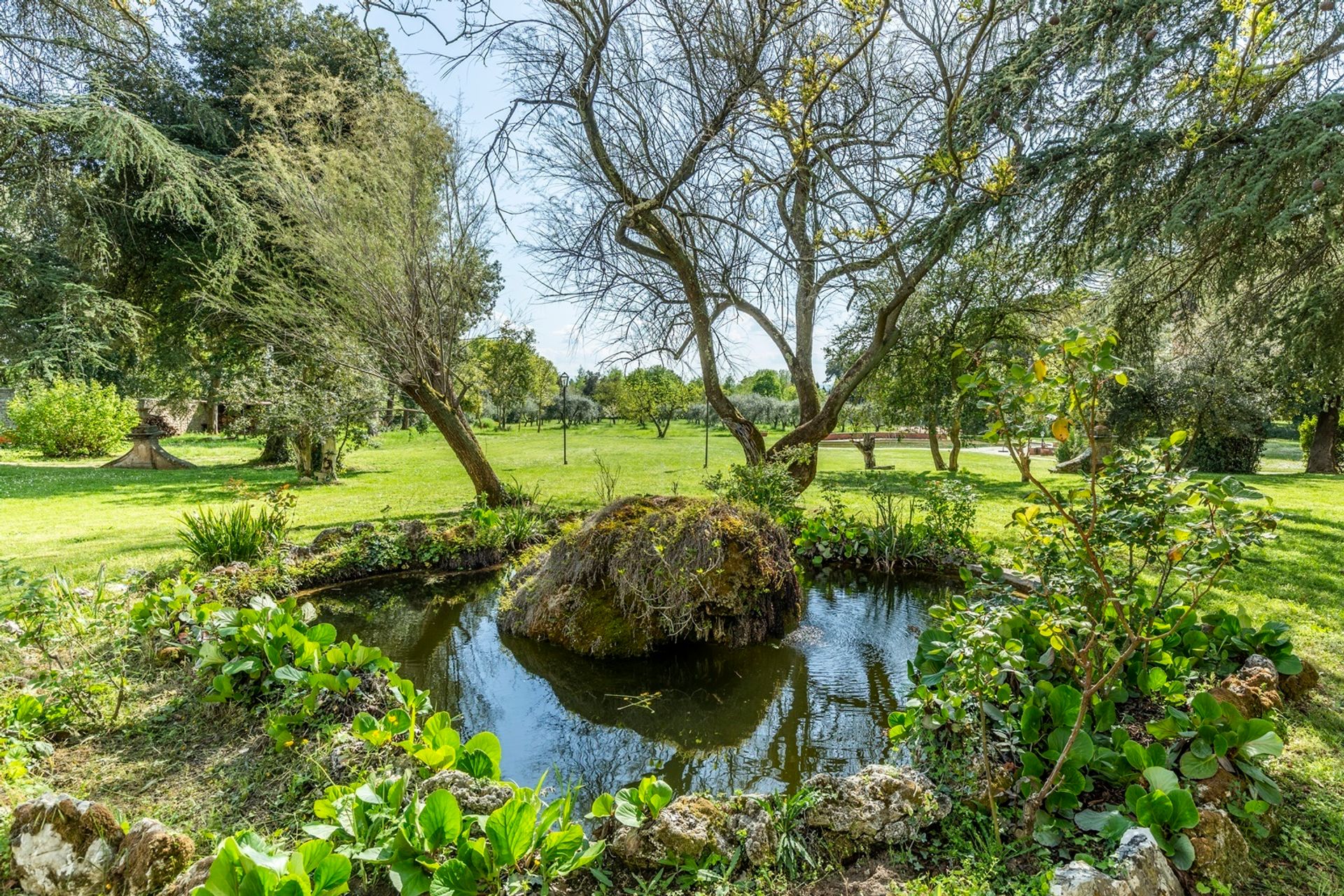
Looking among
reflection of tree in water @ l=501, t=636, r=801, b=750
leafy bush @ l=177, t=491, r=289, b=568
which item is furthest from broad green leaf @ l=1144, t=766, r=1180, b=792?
leafy bush @ l=177, t=491, r=289, b=568

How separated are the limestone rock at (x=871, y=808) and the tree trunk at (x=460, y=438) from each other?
6.98 meters

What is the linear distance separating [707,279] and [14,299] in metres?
11.0

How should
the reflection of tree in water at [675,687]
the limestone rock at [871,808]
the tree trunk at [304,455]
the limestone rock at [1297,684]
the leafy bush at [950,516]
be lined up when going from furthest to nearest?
the tree trunk at [304,455] < the leafy bush at [950,516] < the reflection of tree in water at [675,687] < the limestone rock at [1297,684] < the limestone rock at [871,808]

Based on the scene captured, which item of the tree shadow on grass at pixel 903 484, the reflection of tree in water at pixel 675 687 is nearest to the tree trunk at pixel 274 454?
the tree shadow on grass at pixel 903 484

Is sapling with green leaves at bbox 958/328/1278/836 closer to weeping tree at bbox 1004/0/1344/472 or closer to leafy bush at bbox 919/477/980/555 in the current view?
weeping tree at bbox 1004/0/1344/472

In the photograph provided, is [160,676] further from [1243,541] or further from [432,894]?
[1243,541]

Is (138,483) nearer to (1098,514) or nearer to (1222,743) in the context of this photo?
(1098,514)

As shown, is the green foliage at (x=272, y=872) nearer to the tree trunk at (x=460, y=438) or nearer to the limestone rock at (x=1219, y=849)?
the limestone rock at (x=1219, y=849)

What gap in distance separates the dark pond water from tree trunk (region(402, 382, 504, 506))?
3.38 meters

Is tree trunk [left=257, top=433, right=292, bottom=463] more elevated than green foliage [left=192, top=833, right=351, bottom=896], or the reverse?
tree trunk [left=257, top=433, right=292, bottom=463]

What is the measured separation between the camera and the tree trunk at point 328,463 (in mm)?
11680

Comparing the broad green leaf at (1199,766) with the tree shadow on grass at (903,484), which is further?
the tree shadow on grass at (903,484)

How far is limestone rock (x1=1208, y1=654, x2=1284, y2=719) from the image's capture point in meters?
2.33

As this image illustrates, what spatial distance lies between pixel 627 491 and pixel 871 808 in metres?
8.72
